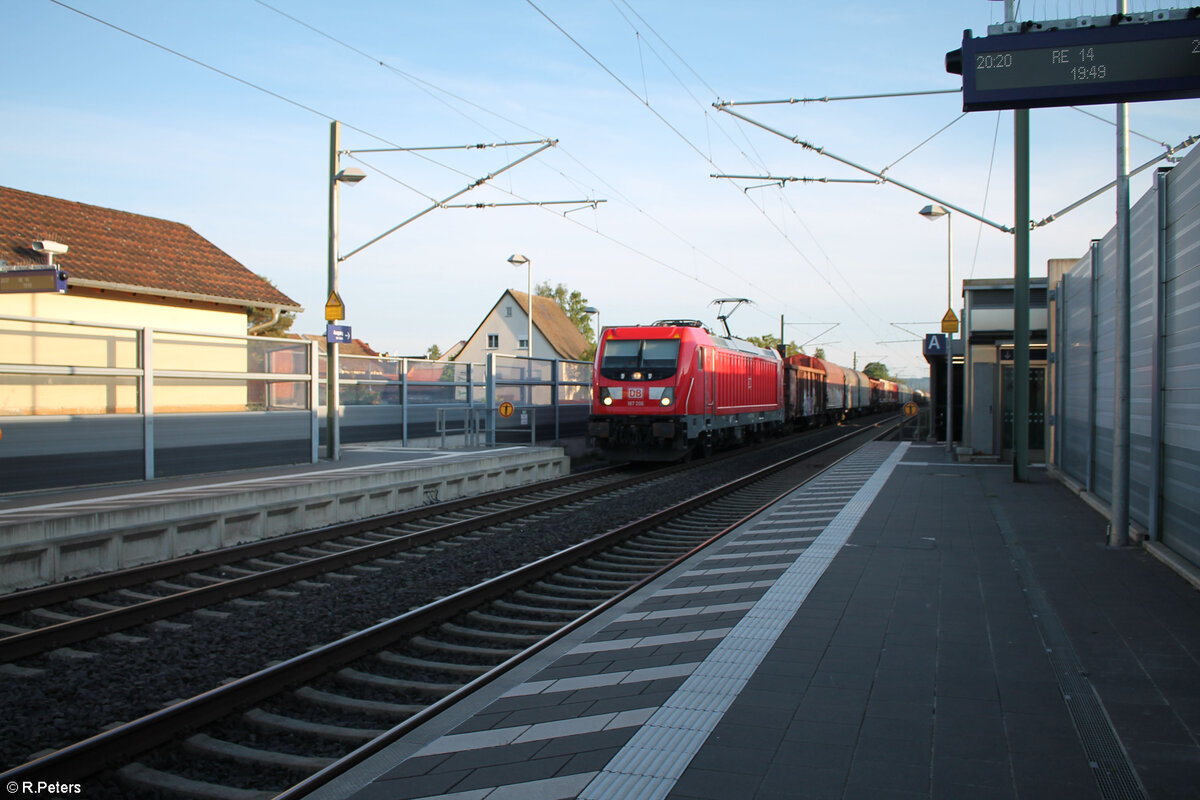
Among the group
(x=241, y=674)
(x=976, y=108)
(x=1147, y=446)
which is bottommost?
(x=241, y=674)

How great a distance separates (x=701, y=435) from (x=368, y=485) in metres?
Result: 10.0

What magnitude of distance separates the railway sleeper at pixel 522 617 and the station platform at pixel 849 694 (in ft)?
1.56

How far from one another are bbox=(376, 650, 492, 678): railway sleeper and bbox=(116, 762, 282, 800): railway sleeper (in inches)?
70.0

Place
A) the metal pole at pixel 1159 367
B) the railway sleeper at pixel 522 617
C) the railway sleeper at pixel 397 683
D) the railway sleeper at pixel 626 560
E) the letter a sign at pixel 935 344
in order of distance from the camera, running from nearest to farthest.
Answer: the railway sleeper at pixel 397 683 → the railway sleeper at pixel 522 617 → the metal pole at pixel 1159 367 → the railway sleeper at pixel 626 560 → the letter a sign at pixel 935 344

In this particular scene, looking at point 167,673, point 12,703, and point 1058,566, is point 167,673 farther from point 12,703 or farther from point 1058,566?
point 1058,566

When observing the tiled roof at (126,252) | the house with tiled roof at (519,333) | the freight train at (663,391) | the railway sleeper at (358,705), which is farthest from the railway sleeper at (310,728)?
the house with tiled roof at (519,333)

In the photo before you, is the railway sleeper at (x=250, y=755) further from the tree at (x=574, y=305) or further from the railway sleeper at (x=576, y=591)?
the tree at (x=574, y=305)

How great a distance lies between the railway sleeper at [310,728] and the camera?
4.56 metres

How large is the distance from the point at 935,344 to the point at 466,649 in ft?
84.0

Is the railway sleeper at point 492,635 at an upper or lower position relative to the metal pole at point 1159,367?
lower

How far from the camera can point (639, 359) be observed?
20.1 metres

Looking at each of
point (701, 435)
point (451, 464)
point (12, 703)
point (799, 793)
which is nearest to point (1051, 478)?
point (701, 435)

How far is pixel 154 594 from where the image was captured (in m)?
7.55

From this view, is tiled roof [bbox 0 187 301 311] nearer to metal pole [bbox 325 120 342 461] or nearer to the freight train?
metal pole [bbox 325 120 342 461]
